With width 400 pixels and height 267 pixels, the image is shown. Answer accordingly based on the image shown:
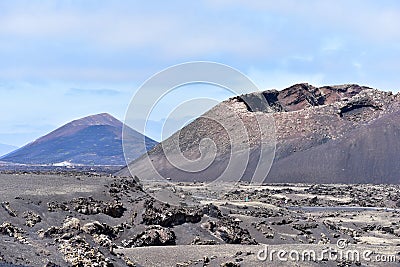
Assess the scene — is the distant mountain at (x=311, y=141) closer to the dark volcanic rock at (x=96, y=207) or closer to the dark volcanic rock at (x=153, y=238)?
the dark volcanic rock at (x=96, y=207)

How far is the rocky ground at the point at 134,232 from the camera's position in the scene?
21.1m

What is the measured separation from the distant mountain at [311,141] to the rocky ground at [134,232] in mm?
57282

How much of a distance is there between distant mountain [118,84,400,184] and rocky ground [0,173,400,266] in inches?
2255

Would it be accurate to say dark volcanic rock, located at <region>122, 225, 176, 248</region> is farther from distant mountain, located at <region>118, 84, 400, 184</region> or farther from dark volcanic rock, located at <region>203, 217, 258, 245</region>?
distant mountain, located at <region>118, 84, 400, 184</region>

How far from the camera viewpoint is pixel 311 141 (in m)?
120

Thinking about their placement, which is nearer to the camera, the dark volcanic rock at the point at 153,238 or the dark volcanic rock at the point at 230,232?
the dark volcanic rock at the point at 153,238

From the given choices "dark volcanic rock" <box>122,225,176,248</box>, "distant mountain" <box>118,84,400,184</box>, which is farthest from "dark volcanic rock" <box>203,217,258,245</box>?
"distant mountain" <box>118,84,400,184</box>

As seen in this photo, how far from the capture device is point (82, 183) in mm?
39562

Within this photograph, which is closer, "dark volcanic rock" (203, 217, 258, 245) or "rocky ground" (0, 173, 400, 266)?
"rocky ground" (0, 173, 400, 266)

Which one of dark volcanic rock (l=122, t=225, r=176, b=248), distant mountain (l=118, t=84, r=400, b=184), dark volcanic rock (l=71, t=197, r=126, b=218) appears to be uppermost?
distant mountain (l=118, t=84, r=400, b=184)

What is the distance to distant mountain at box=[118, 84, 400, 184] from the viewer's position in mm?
108250

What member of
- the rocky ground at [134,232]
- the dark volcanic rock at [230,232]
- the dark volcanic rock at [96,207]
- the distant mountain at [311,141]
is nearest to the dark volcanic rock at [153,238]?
the rocky ground at [134,232]

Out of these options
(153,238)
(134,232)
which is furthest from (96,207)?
(153,238)

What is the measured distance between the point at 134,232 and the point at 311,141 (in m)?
93.9
